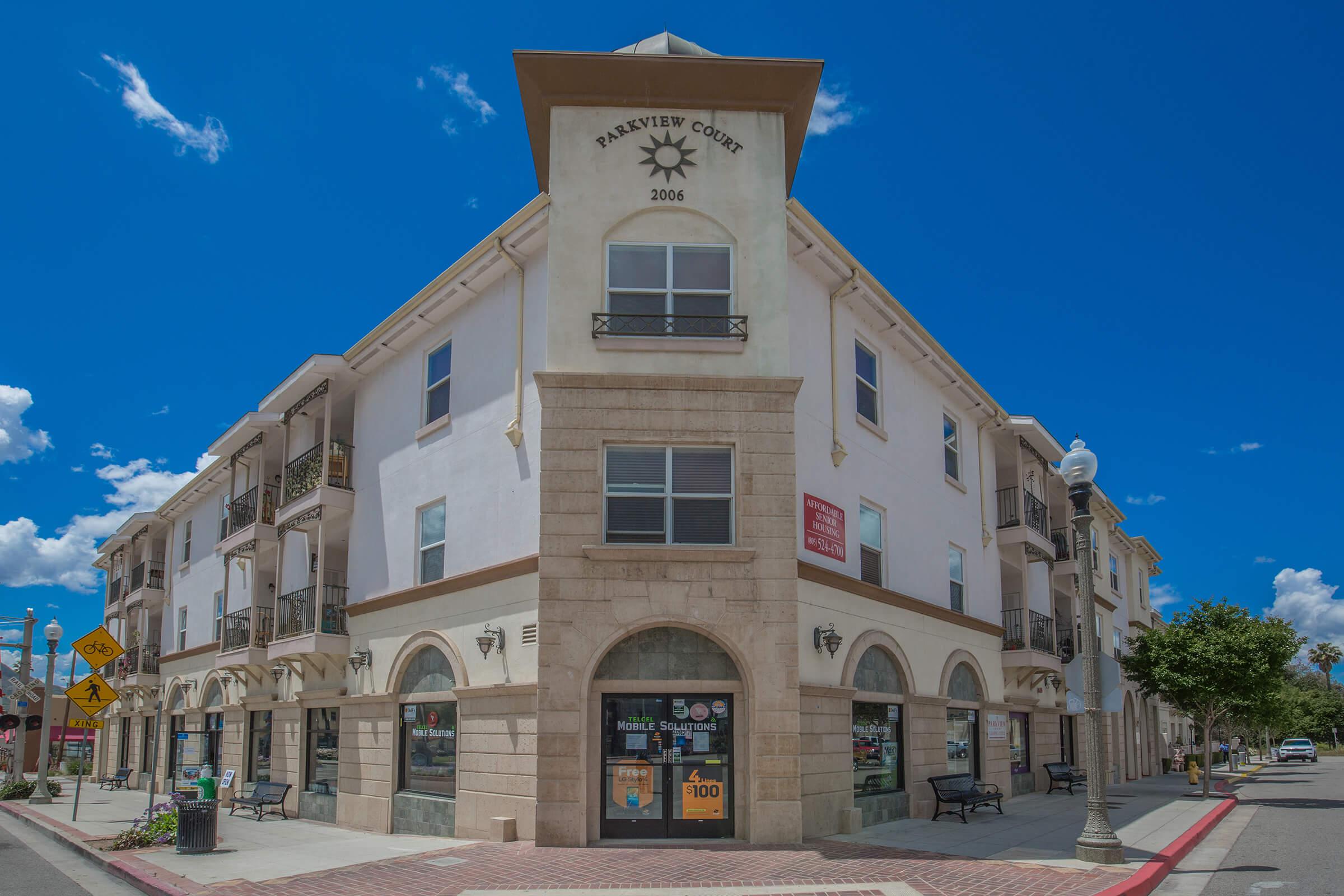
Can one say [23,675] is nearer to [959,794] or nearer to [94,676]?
[94,676]

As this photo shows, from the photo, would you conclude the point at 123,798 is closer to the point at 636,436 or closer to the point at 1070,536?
the point at 636,436

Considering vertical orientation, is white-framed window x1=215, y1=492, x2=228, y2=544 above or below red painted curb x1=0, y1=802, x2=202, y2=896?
above

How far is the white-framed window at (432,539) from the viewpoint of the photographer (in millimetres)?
18984

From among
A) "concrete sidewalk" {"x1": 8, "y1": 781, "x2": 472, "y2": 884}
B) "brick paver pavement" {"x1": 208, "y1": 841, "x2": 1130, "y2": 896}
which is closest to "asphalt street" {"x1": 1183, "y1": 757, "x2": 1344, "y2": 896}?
"brick paver pavement" {"x1": 208, "y1": 841, "x2": 1130, "y2": 896}

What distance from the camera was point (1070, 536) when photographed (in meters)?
33.2

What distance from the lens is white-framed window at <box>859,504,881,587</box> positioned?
1917 cm

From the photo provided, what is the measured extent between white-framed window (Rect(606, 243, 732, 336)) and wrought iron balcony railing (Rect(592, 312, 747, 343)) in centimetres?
1

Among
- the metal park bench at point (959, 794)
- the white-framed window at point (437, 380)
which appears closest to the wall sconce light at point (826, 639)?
the metal park bench at point (959, 794)

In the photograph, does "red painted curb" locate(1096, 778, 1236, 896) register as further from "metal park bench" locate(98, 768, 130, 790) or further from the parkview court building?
"metal park bench" locate(98, 768, 130, 790)

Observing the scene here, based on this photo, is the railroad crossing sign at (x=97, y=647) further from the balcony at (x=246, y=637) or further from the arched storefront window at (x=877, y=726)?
the arched storefront window at (x=877, y=726)

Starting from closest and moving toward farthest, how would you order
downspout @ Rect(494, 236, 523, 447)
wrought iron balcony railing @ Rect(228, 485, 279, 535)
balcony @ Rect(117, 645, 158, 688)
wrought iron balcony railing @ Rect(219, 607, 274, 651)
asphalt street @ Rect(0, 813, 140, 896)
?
asphalt street @ Rect(0, 813, 140, 896) → downspout @ Rect(494, 236, 523, 447) → wrought iron balcony railing @ Rect(219, 607, 274, 651) → wrought iron balcony railing @ Rect(228, 485, 279, 535) → balcony @ Rect(117, 645, 158, 688)

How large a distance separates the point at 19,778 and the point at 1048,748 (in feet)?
104

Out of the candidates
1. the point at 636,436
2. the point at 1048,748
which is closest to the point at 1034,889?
the point at 636,436

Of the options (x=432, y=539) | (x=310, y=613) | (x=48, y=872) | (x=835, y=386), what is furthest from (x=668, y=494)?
(x=310, y=613)
